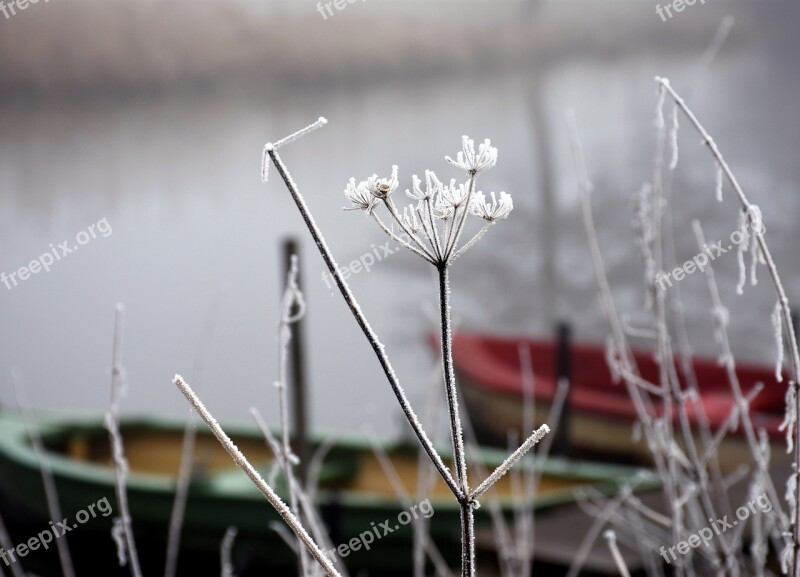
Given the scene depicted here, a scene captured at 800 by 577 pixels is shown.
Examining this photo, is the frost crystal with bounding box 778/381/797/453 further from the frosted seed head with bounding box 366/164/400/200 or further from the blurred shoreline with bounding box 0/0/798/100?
the blurred shoreline with bounding box 0/0/798/100

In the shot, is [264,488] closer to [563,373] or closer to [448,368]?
[448,368]

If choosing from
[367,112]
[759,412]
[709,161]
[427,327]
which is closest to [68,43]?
[367,112]

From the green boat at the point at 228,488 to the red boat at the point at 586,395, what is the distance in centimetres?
58

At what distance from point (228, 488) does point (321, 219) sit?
2481 mm

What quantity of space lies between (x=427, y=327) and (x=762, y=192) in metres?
2.06

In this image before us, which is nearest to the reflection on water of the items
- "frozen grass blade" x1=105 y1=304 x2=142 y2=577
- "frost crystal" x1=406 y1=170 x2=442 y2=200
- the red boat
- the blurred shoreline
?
the blurred shoreline

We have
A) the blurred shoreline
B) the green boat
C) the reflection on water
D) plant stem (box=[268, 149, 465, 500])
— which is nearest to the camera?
plant stem (box=[268, 149, 465, 500])

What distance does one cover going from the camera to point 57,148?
5703 mm

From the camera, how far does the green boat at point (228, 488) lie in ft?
10.5

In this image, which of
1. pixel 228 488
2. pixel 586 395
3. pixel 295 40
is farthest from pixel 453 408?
pixel 295 40

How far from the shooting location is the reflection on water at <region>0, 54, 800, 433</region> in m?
5.41

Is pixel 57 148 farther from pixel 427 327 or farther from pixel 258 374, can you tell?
pixel 427 327

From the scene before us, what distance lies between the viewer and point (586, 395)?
4.65m

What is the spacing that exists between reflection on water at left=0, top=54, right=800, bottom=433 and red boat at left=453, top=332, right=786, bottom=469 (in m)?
0.37
